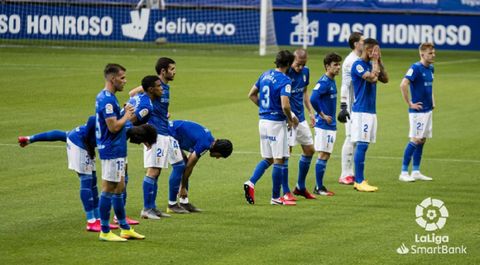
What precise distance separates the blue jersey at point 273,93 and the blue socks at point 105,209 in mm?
3382

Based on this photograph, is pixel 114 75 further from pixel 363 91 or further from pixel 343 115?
pixel 363 91

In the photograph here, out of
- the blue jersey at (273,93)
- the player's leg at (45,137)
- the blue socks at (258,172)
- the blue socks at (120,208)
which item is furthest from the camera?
the blue socks at (258,172)

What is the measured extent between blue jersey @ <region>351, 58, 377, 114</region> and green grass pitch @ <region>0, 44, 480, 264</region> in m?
1.29

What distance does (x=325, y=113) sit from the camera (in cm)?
1622

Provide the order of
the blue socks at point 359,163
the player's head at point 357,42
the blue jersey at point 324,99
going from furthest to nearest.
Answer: the player's head at point 357,42
the blue socks at point 359,163
the blue jersey at point 324,99

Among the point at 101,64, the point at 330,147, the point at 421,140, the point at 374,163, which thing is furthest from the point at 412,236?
the point at 101,64

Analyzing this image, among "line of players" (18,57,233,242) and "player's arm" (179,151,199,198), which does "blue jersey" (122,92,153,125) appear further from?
"player's arm" (179,151,199,198)

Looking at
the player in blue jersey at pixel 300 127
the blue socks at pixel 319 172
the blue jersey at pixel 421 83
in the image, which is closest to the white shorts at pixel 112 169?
the player in blue jersey at pixel 300 127

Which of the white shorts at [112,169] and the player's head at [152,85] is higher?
the player's head at [152,85]

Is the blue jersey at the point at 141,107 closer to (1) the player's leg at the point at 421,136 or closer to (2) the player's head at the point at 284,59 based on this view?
(2) the player's head at the point at 284,59

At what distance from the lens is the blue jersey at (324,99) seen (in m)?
16.0

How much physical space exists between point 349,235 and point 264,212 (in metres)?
1.85

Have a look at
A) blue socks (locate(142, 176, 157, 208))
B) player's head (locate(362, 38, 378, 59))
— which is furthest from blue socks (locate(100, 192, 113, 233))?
player's head (locate(362, 38, 378, 59))

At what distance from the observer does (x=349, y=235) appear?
1262 cm
